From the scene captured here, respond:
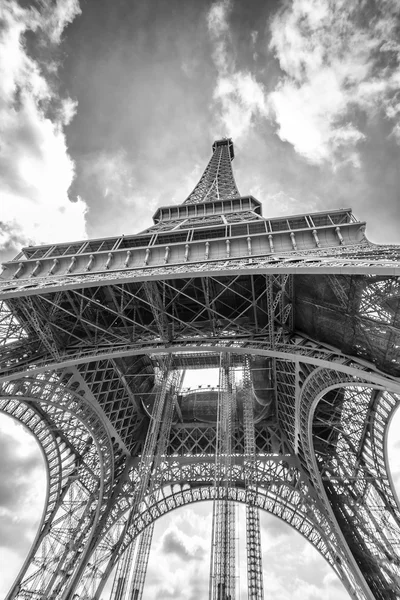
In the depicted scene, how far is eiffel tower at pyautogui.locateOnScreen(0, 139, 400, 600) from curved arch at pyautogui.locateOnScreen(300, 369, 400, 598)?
12cm

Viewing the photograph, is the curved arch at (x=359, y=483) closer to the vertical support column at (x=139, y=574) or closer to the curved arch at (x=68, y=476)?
the vertical support column at (x=139, y=574)

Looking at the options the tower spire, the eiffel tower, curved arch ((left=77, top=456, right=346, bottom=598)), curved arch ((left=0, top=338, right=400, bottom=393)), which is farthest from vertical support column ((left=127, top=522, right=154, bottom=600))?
the tower spire

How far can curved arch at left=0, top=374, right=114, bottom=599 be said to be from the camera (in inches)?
900

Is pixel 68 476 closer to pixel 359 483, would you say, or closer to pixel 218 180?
pixel 359 483

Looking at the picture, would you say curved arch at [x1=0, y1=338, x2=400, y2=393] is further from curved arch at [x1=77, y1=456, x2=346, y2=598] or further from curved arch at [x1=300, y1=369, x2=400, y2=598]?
curved arch at [x1=77, y1=456, x2=346, y2=598]

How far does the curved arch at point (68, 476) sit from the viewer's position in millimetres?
22859

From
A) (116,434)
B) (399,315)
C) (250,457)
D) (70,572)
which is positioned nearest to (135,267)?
(399,315)

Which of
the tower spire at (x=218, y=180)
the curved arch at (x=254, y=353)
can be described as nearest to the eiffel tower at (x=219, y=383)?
the curved arch at (x=254, y=353)

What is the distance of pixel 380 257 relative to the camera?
12.6 meters

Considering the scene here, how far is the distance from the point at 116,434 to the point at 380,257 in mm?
23528

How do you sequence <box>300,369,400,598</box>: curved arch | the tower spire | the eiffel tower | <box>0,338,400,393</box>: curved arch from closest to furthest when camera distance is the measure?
<box>0,338,400,393</box>: curved arch
the eiffel tower
<box>300,369,400,598</box>: curved arch
the tower spire

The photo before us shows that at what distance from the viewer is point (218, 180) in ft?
144

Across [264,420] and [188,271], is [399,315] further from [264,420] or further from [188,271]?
[264,420]

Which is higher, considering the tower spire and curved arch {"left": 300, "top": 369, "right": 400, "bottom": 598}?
the tower spire
